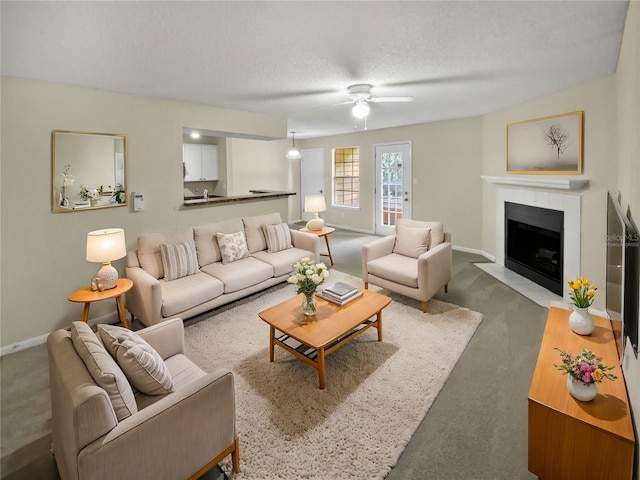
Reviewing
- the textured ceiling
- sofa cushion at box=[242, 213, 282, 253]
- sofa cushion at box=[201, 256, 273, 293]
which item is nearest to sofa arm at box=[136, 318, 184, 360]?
sofa cushion at box=[201, 256, 273, 293]

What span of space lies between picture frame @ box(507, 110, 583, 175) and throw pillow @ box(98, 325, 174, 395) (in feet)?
14.3

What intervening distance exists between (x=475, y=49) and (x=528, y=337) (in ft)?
8.26

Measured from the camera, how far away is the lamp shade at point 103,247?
2980 millimetres

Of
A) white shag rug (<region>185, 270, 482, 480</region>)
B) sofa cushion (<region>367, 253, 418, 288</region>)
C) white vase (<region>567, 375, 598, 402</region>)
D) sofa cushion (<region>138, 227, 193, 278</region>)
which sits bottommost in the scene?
white shag rug (<region>185, 270, 482, 480</region>)

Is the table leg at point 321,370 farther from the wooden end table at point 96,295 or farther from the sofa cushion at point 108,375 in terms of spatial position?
the wooden end table at point 96,295

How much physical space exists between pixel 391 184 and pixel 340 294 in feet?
15.6

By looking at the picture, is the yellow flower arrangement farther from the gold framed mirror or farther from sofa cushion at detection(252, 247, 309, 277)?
the gold framed mirror

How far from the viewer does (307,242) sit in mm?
4809

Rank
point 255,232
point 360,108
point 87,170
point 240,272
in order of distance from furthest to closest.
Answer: point 255,232 → point 240,272 → point 360,108 → point 87,170

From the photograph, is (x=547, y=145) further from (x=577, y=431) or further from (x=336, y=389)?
(x=336, y=389)

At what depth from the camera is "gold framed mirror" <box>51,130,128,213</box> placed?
3127 mm

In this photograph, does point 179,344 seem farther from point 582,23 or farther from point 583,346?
point 582,23

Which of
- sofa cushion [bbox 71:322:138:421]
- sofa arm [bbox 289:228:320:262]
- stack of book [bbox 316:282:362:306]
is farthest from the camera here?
sofa arm [bbox 289:228:320:262]

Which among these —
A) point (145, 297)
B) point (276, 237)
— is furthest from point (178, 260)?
point (276, 237)
